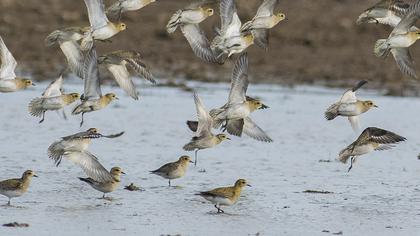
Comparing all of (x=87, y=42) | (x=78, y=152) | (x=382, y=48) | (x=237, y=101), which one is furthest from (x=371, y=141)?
(x=87, y=42)

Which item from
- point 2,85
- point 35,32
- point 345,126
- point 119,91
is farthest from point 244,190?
point 35,32

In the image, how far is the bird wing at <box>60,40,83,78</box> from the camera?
648 inches

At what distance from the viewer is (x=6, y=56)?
15555 mm

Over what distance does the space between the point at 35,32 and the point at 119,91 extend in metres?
8.79

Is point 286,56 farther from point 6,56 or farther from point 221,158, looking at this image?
point 6,56

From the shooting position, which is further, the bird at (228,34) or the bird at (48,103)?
the bird at (228,34)

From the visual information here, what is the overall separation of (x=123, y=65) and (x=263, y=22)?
232cm

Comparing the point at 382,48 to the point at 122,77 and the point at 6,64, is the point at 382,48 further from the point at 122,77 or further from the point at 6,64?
the point at 6,64

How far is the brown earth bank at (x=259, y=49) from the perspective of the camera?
1292 inches

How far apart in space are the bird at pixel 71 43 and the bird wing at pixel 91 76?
890mm

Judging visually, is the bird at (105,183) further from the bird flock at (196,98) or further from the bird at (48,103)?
the bird at (48,103)

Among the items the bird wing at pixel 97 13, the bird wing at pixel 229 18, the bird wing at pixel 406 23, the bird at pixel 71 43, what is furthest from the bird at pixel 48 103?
the bird wing at pixel 406 23

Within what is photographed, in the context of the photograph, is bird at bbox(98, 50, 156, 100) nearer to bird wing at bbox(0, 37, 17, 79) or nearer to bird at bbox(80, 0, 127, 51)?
bird at bbox(80, 0, 127, 51)

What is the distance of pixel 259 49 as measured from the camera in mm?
35844
